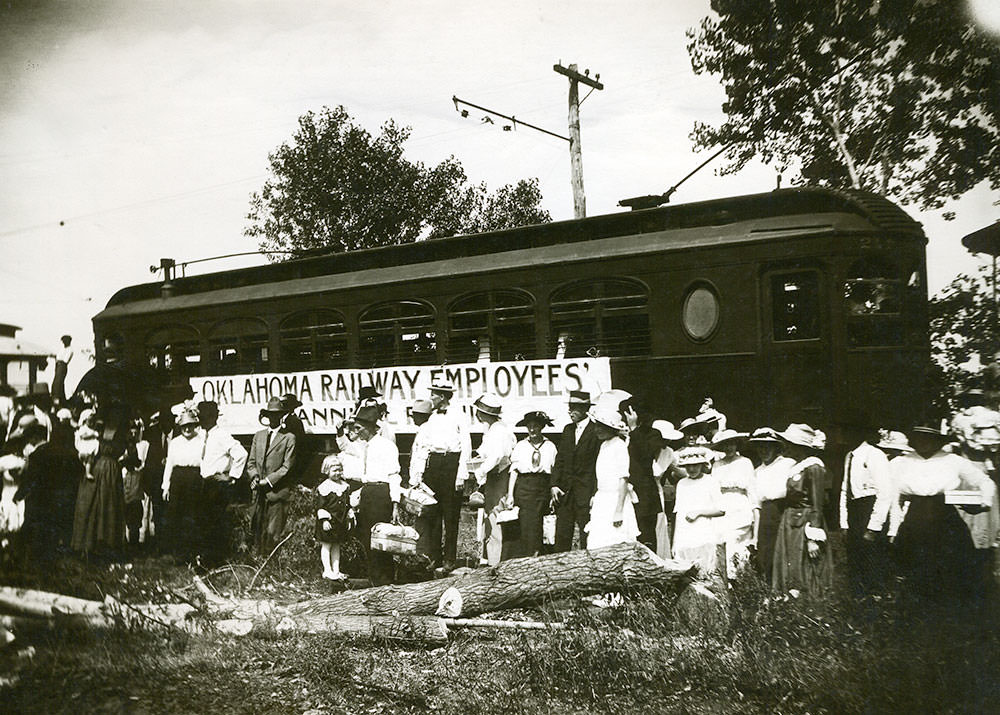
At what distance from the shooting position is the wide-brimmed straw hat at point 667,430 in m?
5.34

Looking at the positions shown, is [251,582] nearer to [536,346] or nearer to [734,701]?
[536,346]

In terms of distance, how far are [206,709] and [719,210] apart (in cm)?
511

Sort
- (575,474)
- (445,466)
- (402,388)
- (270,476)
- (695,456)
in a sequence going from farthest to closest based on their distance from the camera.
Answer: (270,476), (402,388), (445,466), (575,474), (695,456)

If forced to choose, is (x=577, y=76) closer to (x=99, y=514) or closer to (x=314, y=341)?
(x=314, y=341)

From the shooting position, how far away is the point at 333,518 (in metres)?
5.99

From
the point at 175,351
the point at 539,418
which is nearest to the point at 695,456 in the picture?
the point at 539,418

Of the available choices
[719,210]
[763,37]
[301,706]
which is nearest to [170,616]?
[301,706]

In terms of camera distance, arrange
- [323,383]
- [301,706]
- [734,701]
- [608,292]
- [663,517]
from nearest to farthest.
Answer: [734,701] < [301,706] < [663,517] < [608,292] < [323,383]

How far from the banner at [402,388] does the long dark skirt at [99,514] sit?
1.08 meters

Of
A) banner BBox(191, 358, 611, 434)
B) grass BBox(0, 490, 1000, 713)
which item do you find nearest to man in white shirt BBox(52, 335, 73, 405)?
banner BBox(191, 358, 611, 434)

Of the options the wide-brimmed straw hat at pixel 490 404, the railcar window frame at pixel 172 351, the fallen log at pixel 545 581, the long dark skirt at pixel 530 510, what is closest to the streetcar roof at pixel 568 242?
the railcar window frame at pixel 172 351

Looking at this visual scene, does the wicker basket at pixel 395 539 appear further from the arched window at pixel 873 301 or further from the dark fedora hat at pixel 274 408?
the arched window at pixel 873 301

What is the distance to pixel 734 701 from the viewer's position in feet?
14.7

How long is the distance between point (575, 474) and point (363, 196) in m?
3.88
